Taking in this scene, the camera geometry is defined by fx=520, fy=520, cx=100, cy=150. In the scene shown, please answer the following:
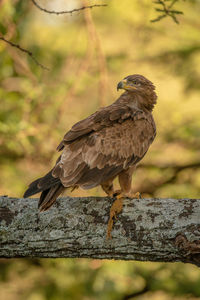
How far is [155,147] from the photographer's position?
873 centimetres

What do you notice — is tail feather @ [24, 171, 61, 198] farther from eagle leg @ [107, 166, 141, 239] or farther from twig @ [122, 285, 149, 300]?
twig @ [122, 285, 149, 300]

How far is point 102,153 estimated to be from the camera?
4.89 metres

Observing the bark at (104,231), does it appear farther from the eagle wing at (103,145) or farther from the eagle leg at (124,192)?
the eagle wing at (103,145)

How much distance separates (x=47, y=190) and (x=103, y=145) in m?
0.78

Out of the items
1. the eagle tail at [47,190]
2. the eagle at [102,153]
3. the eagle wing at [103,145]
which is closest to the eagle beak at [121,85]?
the eagle at [102,153]

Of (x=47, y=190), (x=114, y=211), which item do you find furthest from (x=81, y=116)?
(x=114, y=211)

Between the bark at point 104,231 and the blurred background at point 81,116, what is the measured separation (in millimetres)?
2442

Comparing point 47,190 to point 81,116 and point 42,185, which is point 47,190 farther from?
point 81,116

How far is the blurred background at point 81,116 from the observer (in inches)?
280

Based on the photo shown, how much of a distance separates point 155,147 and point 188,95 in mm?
1770

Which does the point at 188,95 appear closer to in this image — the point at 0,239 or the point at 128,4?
the point at 128,4

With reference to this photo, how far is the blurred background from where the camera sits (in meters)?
7.10

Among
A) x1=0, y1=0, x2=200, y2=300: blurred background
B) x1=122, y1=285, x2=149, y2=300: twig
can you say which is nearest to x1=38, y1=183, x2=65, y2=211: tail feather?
x1=0, y1=0, x2=200, y2=300: blurred background

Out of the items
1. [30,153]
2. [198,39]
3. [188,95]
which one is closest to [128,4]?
[198,39]
